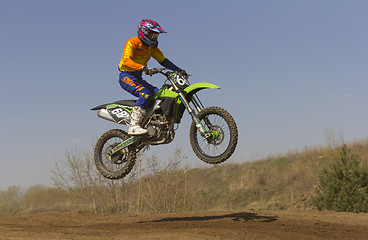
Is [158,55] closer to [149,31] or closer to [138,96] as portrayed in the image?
[149,31]

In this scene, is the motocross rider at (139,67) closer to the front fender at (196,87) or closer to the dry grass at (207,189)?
the front fender at (196,87)

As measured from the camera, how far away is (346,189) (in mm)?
15125

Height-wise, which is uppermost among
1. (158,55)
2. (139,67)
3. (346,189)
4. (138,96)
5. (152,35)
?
(152,35)

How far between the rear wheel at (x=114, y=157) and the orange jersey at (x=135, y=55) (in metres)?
1.63

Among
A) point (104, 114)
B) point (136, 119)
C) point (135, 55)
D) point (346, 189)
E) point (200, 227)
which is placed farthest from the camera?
point (346, 189)

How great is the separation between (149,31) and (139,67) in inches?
30.6

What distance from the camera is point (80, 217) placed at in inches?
504

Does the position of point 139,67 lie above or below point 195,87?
above

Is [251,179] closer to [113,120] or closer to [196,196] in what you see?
[196,196]

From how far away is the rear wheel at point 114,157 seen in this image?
8.95 meters

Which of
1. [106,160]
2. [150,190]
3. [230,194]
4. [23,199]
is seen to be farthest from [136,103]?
[23,199]

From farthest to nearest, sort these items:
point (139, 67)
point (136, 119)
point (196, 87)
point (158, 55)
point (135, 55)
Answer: point (158, 55) → point (135, 55) → point (136, 119) → point (139, 67) → point (196, 87)

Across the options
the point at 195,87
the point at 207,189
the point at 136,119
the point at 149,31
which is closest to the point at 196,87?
the point at 195,87

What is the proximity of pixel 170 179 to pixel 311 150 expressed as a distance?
14.3 meters
